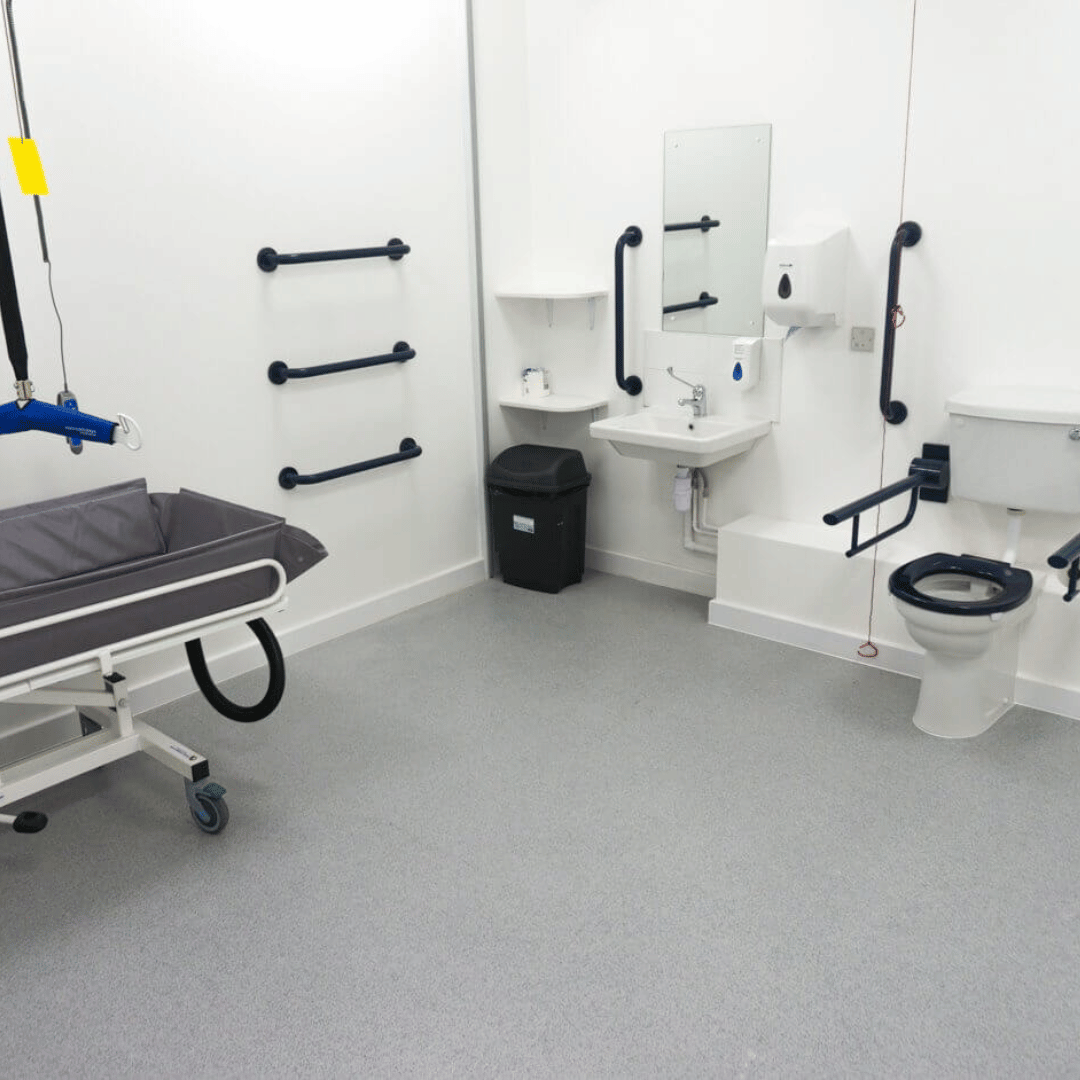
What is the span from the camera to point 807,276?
3301mm

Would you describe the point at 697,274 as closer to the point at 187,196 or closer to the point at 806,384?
the point at 806,384

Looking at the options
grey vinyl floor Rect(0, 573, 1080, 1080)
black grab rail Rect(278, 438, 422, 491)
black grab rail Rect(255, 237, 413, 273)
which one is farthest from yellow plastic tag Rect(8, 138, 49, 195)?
grey vinyl floor Rect(0, 573, 1080, 1080)

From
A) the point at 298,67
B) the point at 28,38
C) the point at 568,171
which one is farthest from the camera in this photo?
the point at 568,171

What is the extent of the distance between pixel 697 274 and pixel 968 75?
1.11 m

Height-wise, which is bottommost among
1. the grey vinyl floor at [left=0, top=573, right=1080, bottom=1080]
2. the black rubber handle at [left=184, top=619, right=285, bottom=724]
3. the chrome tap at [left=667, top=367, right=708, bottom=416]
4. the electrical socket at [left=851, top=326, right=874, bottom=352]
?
the grey vinyl floor at [left=0, top=573, right=1080, bottom=1080]

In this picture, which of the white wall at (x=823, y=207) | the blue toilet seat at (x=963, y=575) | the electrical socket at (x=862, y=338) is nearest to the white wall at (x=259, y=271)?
the white wall at (x=823, y=207)

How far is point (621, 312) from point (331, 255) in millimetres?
1129

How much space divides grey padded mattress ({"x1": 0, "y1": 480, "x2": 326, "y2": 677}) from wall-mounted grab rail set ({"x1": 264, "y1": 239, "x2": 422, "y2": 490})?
0.62 metres

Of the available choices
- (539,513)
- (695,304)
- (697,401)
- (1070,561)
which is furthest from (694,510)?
(1070,561)

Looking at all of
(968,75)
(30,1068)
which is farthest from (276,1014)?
(968,75)

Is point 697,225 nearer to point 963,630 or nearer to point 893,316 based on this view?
point 893,316

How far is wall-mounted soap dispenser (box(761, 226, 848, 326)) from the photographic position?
3299 mm

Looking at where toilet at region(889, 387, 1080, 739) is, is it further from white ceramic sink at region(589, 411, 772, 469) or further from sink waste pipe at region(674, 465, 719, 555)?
Answer: sink waste pipe at region(674, 465, 719, 555)

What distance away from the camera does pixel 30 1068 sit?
1936 millimetres
